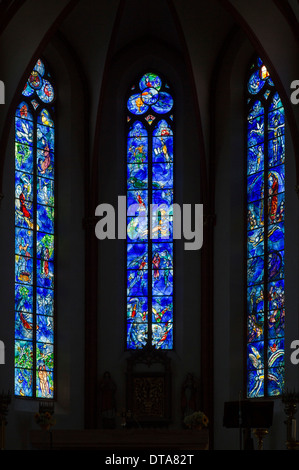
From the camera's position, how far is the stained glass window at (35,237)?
24.3 m

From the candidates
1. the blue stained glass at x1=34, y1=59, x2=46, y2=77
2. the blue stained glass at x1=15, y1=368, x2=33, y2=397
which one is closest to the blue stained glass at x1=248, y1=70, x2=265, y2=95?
the blue stained glass at x1=34, y1=59, x2=46, y2=77

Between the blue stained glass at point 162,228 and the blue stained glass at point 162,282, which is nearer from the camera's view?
the blue stained glass at point 162,282

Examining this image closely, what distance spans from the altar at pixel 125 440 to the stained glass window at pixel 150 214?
586cm

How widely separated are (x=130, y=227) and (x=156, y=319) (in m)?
2.09

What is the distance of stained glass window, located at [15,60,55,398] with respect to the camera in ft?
79.8

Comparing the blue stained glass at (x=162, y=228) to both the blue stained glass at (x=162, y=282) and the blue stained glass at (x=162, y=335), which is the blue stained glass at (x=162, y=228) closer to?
the blue stained glass at (x=162, y=282)

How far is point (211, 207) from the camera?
82.7 ft

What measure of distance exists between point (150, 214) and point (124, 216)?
575 millimetres

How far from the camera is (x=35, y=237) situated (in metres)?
24.9

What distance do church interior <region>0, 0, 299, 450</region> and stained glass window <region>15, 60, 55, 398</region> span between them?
0.20ft

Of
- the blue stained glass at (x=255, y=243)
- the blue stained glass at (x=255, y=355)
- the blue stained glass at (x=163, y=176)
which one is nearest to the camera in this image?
the blue stained glass at (x=255, y=355)

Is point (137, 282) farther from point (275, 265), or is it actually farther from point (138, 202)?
point (275, 265)

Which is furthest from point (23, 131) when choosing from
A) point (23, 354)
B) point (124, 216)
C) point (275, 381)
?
point (275, 381)

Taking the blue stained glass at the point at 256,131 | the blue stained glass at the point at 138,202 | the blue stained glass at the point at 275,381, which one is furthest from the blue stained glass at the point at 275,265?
the blue stained glass at the point at 138,202
